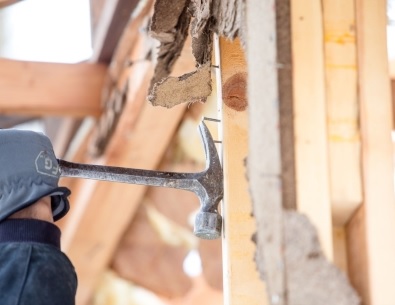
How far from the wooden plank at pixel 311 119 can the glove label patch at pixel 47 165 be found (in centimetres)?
41

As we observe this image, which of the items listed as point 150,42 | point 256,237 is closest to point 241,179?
point 256,237

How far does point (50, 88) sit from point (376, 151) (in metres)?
1.69

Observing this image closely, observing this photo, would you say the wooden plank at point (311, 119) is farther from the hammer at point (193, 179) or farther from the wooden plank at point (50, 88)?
the wooden plank at point (50, 88)

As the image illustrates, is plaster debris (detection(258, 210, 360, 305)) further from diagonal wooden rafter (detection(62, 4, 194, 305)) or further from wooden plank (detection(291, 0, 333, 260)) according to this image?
diagonal wooden rafter (detection(62, 4, 194, 305))

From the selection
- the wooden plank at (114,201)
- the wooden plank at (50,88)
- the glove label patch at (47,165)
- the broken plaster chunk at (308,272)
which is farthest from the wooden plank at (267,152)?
the wooden plank at (50,88)

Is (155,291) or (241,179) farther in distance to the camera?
(155,291)

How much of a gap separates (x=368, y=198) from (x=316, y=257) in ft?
0.30

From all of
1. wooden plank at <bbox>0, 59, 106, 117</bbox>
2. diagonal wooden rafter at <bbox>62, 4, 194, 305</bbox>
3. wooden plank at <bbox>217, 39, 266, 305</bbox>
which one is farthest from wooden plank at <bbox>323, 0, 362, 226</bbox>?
wooden plank at <bbox>0, 59, 106, 117</bbox>

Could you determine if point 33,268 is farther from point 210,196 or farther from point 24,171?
point 210,196

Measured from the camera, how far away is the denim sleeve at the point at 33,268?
1000 millimetres

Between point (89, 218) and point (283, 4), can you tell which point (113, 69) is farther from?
point (283, 4)

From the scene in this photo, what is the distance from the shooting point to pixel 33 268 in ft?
3.39

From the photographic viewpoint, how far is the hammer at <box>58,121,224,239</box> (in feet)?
3.58

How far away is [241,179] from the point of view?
1.11 meters
